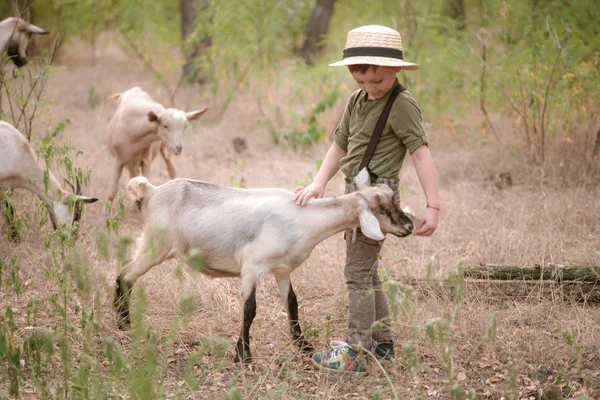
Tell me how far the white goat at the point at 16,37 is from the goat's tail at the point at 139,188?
3484 millimetres

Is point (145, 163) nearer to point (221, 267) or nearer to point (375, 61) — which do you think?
point (221, 267)

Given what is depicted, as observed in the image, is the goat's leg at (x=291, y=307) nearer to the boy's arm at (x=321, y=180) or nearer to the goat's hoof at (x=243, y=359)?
the goat's hoof at (x=243, y=359)

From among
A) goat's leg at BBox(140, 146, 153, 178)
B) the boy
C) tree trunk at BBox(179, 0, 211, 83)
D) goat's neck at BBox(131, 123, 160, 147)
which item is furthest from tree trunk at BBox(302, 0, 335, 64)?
A: the boy

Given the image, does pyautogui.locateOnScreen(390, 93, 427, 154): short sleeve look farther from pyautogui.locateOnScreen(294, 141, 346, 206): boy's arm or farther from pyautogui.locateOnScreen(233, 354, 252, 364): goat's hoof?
pyautogui.locateOnScreen(233, 354, 252, 364): goat's hoof

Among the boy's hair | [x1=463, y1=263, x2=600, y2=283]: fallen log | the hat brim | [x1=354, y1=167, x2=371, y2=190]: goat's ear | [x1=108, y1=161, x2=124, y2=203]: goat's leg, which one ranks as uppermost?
the hat brim

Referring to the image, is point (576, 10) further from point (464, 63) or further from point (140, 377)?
point (140, 377)

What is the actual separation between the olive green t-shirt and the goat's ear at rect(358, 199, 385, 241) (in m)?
0.28

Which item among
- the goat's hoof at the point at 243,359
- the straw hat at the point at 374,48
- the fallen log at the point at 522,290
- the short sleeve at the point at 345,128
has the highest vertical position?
the straw hat at the point at 374,48

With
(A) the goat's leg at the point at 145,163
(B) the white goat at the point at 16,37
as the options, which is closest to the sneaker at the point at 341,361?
(A) the goat's leg at the point at 145,163

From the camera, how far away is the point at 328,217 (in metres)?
3.80

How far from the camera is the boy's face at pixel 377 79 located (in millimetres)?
3680

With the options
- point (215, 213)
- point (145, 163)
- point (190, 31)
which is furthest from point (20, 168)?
point (190, 31)

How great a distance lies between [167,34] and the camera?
41.9 ft

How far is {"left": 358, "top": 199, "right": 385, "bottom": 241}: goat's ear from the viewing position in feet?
11.6
